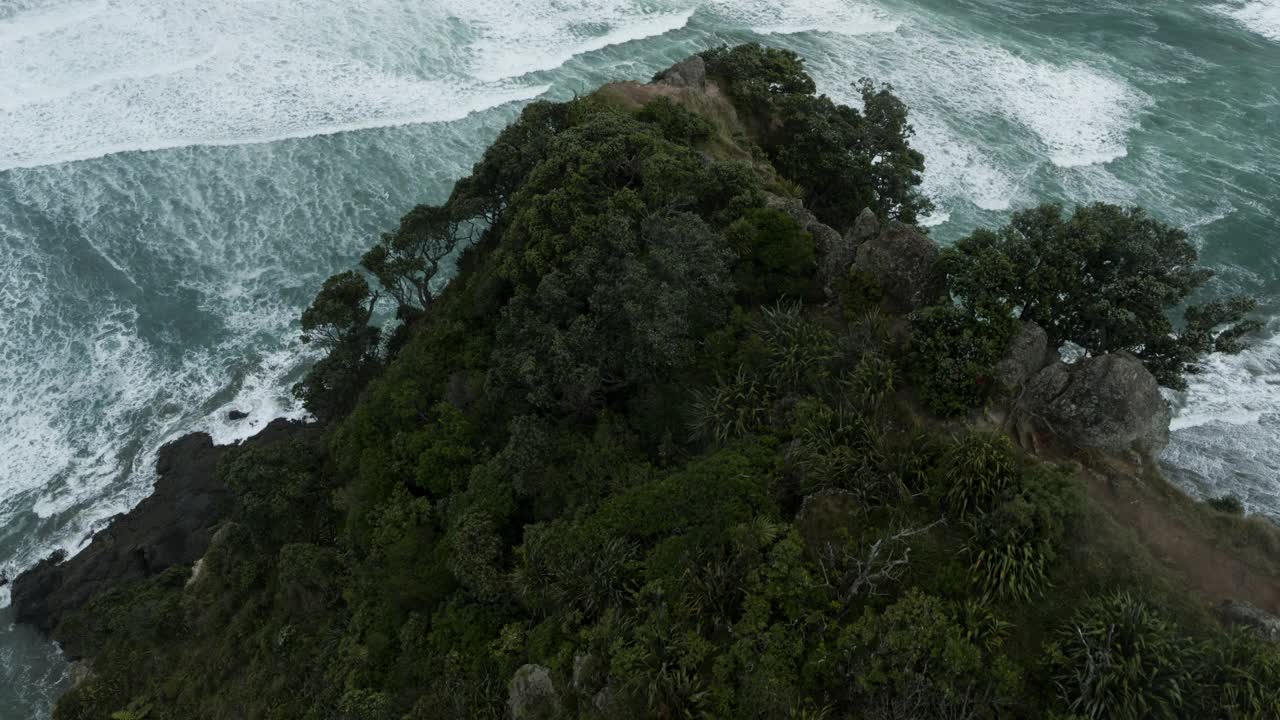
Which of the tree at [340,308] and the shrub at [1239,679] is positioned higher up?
the shrub at [1239,679]

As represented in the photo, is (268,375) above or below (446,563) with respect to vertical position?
below

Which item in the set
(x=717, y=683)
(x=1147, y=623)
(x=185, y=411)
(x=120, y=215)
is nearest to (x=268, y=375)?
(x=185, y=411)

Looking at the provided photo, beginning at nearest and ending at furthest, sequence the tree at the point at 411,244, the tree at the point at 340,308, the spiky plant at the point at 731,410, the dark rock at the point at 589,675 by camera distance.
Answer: the dark rock at the point at 589,675 → the spiky plant at the point at 731,410 → the tree at the point at 340,308 → the tree at the point at 411,244

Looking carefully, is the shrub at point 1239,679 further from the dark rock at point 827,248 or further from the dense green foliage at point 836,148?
the dense green foliage at point 836,148

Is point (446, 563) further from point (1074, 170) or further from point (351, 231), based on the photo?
point (1074, 170)

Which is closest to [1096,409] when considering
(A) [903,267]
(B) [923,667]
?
(A) [903,267]

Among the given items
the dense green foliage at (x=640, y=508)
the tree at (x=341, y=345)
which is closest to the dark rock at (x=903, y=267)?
the dense green foliage at (x=640, y=508)
